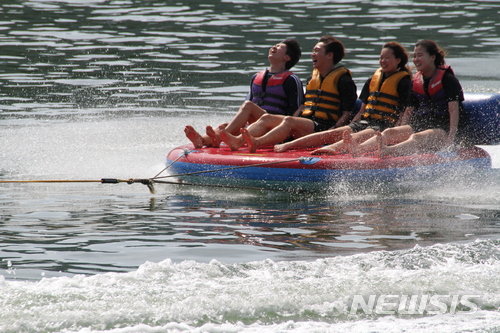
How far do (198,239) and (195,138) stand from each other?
79.2 inches

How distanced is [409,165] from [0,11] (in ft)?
53.9

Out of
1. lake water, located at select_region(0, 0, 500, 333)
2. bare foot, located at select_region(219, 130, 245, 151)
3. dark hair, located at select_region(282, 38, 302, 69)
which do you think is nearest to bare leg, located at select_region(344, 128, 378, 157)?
lake water, located at select_region(0, 0, 500, 333)

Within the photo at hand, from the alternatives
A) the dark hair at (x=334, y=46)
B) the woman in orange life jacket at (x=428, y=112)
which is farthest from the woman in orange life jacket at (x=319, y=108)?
the woman in orange life jacket at (x=428, y=112)

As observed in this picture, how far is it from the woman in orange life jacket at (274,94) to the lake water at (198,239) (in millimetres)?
717

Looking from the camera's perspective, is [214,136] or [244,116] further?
[244,116]

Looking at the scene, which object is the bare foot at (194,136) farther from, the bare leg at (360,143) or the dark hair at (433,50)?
the dark hair at (433,50)

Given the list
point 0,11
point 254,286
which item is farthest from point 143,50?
point 254,286

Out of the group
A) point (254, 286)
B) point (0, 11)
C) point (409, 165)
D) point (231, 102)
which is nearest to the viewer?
point (254, 286)

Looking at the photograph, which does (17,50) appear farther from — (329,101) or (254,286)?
(254,286)

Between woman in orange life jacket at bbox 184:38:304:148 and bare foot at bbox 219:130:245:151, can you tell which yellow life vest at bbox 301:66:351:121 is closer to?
woman in orange life jacket at bbox 184:38:304:148

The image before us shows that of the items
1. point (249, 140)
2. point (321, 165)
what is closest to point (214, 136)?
point (249, 140)

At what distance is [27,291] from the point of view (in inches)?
136

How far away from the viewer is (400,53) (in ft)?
20.6

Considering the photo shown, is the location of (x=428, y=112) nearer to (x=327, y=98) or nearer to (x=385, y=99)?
(x=385, y=99)
